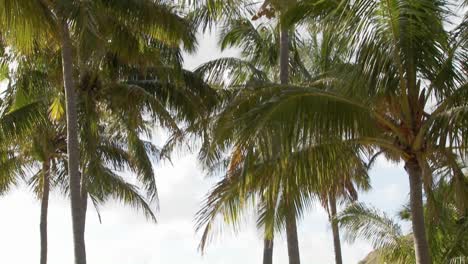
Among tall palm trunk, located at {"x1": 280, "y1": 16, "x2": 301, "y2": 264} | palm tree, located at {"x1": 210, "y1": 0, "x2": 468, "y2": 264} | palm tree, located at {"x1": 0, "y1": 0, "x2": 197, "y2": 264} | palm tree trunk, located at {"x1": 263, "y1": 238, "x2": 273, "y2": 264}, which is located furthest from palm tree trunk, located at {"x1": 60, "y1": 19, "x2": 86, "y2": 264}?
palm tree trunk, located at {"x1": 263, "y1": 238, "x2": 273, "y2": 264}

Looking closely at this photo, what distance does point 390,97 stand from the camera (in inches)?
452

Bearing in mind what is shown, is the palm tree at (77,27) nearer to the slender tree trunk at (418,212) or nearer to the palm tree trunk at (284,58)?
the palm tree trunk at (284,58)

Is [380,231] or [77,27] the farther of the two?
[380,231]


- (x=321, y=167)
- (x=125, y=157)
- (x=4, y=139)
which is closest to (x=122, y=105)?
(x=4, y=139)

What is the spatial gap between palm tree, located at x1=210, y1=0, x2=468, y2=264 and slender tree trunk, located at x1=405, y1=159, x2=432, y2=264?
1 centimetres

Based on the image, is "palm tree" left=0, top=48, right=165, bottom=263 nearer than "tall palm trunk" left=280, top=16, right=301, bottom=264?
No

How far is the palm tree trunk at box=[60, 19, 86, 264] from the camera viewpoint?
14797 millimetres

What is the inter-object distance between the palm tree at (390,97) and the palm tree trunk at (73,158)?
4335 millimetres

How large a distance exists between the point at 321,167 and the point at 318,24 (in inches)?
104

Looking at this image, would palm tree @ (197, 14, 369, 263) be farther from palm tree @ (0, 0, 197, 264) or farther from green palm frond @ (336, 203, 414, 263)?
palm tree @ (0, 0, 197, 264)

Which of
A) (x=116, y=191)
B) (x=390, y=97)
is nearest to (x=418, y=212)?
(x=390, y=97)

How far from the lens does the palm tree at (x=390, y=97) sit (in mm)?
10883

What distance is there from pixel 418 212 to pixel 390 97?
5.53ft

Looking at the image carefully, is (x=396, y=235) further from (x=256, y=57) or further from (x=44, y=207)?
(x=44, y=207)
